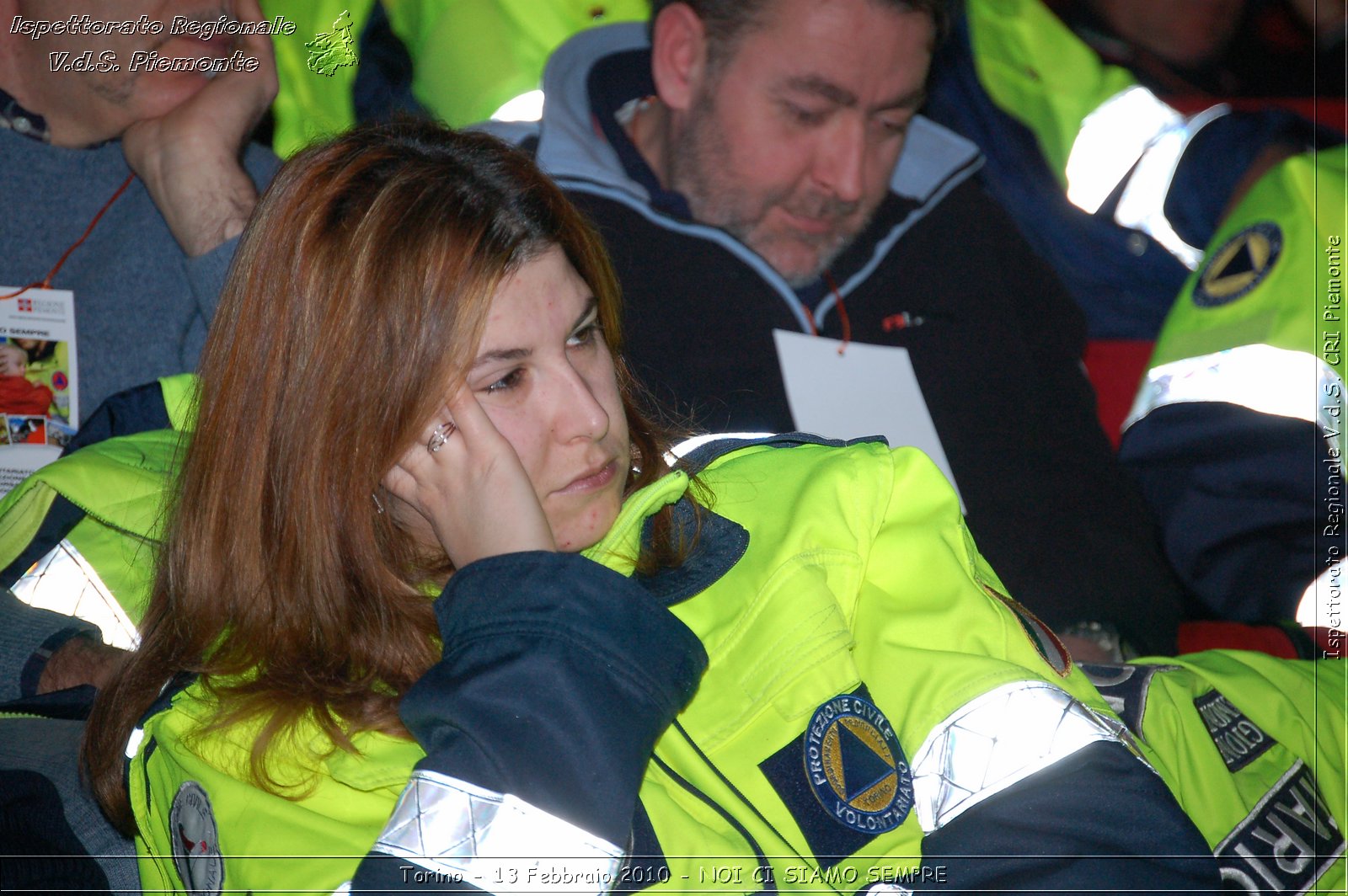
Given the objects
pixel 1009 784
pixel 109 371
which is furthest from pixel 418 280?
pixel 109 371

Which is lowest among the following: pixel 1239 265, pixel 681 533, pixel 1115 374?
pixel 1115 374

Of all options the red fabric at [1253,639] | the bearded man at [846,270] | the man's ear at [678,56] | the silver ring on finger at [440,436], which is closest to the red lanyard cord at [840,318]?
the bearded man at [846,270]

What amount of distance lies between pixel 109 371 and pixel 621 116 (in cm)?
88

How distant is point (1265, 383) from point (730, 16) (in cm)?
99

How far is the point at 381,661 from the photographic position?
0.92 metres

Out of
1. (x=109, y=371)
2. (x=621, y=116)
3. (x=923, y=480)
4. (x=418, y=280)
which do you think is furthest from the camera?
(x=621, y=116)

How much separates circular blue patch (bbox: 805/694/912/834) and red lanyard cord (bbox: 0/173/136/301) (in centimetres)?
125

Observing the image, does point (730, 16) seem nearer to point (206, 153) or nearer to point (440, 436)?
point (206, 153)

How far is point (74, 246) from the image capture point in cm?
152

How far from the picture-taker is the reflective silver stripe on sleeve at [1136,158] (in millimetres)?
1960

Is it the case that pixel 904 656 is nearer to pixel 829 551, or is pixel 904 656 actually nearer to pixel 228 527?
pixel 829 551

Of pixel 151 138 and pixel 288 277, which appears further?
pixel 151 138

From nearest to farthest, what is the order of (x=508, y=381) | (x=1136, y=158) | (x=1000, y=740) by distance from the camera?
(x=1000, y=740) < (x=508, y=381) < (x=1136, y=158)

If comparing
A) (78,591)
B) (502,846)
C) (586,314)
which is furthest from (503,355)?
(78,591)
